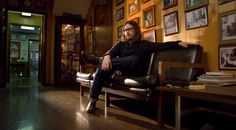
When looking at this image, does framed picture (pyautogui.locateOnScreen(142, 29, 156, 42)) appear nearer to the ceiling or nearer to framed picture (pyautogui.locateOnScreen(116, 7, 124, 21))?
framed picture (pyautogui.locateOnScreen(116, 7, 124, 21))

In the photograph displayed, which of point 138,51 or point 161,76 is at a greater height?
point 138,51

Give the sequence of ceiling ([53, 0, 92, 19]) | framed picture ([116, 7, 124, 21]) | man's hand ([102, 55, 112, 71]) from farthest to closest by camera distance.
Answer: ceiling ([53, 0, 92, 19]) < framed picture ([116, 7, 124, 21]) < man's hand ([102, 55, 112, 71])

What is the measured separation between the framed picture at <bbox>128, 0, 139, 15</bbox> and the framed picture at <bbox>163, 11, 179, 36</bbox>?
0.77 metres

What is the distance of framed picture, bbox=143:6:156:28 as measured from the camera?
10.0 ft

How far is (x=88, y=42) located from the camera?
17.3 ft

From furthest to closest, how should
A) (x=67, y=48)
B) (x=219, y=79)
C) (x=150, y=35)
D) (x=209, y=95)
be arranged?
(x=67, y=48)
(x=150, y=35)
(x=219, y=79)
(x=209, y=95)

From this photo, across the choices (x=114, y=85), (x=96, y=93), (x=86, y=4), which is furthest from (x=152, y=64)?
(x=86, y=4)

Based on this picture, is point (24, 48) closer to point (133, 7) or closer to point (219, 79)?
point (133, 7)

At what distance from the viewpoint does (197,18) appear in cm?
232

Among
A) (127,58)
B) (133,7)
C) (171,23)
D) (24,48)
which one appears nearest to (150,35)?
(171,23)

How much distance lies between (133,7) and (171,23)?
40.9 inches

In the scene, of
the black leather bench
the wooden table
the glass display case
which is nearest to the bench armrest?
the black leather bench

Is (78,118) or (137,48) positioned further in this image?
(137,48)

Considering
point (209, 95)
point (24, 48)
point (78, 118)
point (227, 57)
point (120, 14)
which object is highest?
point (120, 14)
